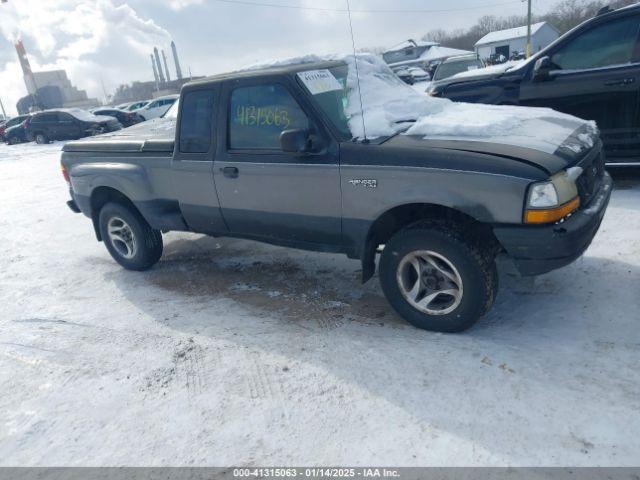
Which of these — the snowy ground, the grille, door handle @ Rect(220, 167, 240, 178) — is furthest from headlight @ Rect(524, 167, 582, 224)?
door handle @ Rect(220, 167, 240, 178)

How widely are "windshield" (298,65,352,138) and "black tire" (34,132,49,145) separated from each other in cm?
2281

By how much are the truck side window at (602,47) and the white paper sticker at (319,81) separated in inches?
138

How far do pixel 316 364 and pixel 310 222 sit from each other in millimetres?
1085

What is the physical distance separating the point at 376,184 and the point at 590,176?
1.45m

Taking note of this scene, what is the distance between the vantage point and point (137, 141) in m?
4.67

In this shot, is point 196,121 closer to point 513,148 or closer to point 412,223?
point 412,223

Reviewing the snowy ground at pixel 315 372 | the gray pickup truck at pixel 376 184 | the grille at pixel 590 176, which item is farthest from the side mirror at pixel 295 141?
the grille at pixel 590 176

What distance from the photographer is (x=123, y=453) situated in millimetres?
2580

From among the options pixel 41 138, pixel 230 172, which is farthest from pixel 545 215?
pixel 41 138

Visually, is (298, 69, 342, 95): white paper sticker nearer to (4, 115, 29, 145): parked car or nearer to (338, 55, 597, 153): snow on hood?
(338, 55, 597, 153): snow on hood

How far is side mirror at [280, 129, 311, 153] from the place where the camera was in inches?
131

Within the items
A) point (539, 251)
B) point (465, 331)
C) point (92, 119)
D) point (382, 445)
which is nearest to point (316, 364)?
point (382, 445)

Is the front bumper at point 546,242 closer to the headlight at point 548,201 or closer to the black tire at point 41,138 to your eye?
the headlight at point 548,201

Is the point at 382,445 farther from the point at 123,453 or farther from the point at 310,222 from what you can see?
the point at 310,222
